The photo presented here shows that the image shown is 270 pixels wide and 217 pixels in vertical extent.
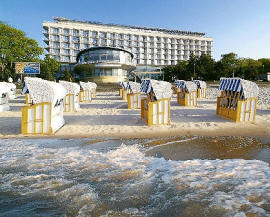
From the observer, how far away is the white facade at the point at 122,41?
248ft

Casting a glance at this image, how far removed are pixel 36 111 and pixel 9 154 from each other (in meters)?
2.36

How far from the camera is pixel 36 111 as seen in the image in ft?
23.3

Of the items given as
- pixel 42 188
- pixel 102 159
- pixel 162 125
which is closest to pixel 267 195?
pixel 102 159

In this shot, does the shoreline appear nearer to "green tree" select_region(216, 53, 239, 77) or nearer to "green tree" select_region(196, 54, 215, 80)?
"green tree" select_region(216, 53, 239, 77)

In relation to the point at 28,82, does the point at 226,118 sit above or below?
below

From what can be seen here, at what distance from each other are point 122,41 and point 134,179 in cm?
8748

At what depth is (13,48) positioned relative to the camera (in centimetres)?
3975

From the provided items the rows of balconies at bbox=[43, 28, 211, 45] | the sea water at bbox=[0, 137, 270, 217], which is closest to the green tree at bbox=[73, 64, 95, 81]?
the rows of balconies at bbox=[43, 28, 211, 45]

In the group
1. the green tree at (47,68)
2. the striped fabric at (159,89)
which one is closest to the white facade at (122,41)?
the green tree at (47,68)

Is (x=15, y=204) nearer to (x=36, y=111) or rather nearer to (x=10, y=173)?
(x=10, y=173)

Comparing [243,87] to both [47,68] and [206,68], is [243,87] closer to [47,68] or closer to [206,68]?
[206,68]

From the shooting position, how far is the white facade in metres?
75.7

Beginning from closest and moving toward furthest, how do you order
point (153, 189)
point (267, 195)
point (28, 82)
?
point (267, 195)
point (153, 189)
point (28, 82)

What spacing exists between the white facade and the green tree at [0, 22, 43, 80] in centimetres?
3379
